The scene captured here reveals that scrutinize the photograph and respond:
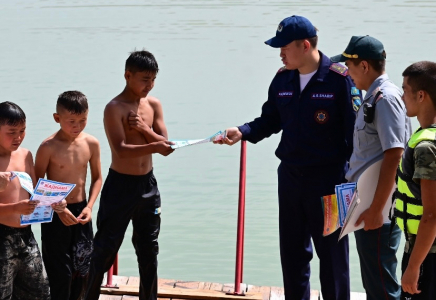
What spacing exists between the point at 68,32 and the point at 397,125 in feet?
43.4

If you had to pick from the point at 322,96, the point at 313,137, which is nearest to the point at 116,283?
the point at 313,137

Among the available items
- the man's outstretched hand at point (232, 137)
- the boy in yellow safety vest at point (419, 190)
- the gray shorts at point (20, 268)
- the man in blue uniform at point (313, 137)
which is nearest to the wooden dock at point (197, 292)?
the man in blue uniform at point (313, 137)

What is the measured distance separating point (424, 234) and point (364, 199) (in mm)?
638

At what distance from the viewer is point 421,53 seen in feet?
40.8

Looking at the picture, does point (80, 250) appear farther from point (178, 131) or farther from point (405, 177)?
point (178, 131)

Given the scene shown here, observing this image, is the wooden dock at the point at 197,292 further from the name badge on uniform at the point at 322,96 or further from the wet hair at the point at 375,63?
the wet hair at the point at 375,63

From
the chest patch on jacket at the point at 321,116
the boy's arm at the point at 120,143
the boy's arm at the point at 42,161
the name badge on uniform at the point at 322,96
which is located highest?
the name badge on uniform at the point at 322,96

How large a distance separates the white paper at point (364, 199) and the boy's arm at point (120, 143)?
3.27ft

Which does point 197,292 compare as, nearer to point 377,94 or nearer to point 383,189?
point 383,189

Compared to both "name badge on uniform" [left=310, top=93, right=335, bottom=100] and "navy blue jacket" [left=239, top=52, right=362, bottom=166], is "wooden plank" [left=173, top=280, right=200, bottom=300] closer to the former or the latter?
"navy blue jacket" [left=239, top=52, right=362, bottom=166]

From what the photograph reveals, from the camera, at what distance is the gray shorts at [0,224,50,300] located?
3.44 m

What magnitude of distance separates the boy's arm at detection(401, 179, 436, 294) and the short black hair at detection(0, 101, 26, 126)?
6.04 ft

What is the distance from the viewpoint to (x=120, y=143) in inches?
150

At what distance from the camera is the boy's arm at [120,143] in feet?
12.5
